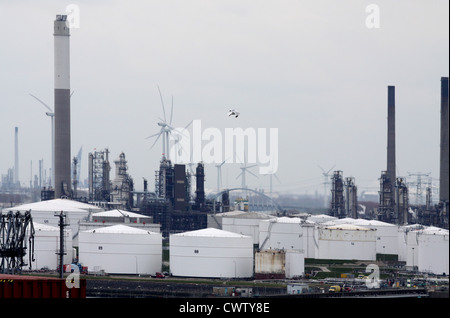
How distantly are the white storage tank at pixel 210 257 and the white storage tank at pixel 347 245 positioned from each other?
2031 centimetres

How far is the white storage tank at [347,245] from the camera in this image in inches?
4208

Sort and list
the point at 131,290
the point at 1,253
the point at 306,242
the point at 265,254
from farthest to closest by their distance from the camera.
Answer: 1. the point at 306,242
2. the point at 265,254
3. the point at 131,290
4. the point at 1,253

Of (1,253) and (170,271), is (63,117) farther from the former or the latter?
(1,253)

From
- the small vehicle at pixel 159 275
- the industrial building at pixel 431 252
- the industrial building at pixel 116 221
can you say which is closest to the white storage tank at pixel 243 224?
the industrial building at pixel 116 221

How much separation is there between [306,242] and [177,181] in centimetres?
2334

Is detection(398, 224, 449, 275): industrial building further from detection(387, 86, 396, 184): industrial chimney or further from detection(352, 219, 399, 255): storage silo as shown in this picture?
detection(387, 86, 396, 184): industrial chimney

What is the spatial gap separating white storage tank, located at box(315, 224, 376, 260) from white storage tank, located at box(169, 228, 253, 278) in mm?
20310

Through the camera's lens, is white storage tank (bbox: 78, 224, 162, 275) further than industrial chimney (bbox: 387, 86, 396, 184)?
No

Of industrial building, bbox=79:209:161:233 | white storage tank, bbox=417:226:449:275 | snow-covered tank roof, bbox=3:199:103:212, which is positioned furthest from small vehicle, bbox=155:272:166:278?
snow-covered tank roof, bbox=3:199:103:212

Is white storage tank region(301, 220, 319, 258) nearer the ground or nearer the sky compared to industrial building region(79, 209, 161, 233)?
nearer the ground

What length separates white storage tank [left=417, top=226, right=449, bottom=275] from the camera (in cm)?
9362

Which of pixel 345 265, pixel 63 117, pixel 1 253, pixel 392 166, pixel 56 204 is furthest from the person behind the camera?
pixel 392 166
